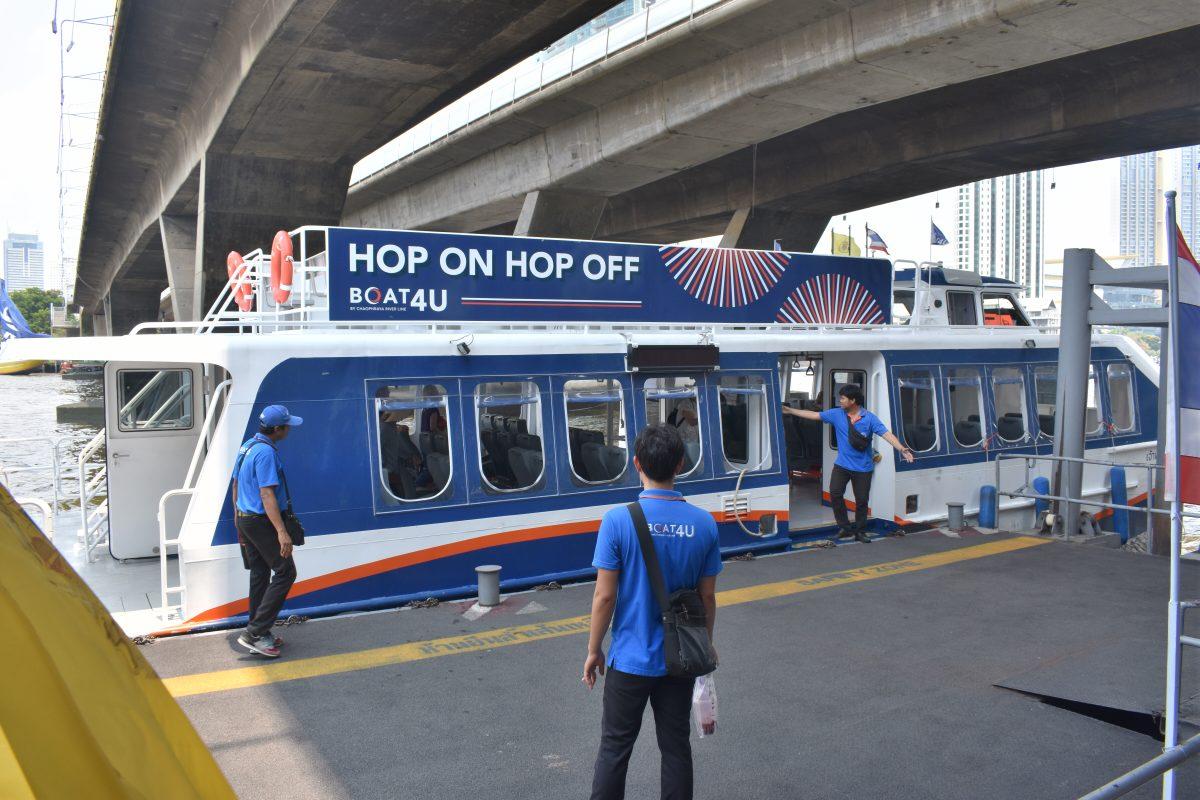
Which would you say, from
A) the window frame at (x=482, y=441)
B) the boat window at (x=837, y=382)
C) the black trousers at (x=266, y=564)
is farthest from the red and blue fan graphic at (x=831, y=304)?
the black trousers at (x=266, y=564)

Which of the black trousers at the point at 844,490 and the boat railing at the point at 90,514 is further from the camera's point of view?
the black trousers at the point at 844,490

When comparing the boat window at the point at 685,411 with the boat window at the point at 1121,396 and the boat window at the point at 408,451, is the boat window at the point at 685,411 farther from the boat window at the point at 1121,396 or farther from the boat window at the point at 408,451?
the boat window at the point at 1121,396

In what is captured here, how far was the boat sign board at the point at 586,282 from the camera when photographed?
8562 mm

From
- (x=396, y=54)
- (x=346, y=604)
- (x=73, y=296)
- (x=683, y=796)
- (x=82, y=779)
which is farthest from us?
(x=73, y=296)

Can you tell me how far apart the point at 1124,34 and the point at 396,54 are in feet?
37.7

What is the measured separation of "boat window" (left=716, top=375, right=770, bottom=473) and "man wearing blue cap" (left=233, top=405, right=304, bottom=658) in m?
4.91

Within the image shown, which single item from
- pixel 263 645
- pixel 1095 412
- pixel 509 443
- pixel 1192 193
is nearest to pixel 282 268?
pixel 509 443

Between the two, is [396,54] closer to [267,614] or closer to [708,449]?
[708,449]

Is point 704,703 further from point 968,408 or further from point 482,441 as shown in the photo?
point 968,408

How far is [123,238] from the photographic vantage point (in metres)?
42.1

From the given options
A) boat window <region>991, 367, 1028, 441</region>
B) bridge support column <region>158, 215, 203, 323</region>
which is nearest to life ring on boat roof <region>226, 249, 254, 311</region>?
boat window <region>991, 367, 1028, 441</region>

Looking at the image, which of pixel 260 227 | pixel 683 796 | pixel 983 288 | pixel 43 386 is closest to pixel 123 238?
pixel 260 227

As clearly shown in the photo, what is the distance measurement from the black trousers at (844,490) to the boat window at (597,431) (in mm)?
2977

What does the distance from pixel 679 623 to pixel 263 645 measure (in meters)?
4.05
